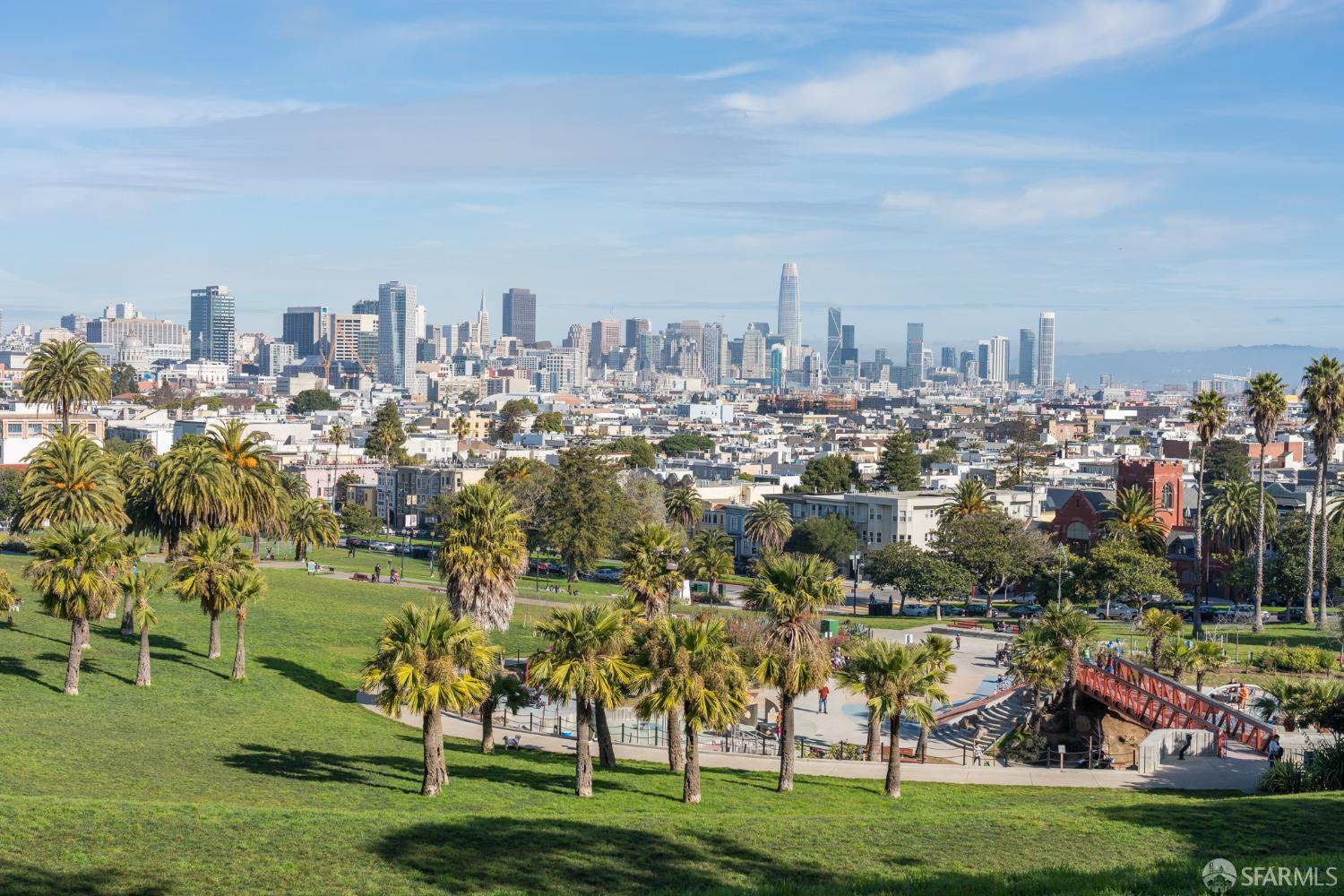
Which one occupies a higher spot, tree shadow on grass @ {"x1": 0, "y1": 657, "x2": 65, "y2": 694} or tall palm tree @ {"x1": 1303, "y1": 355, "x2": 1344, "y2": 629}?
tall palm tree @ {"x1": 1303, "y1": 355, "x2": 1344, "y2": 629}

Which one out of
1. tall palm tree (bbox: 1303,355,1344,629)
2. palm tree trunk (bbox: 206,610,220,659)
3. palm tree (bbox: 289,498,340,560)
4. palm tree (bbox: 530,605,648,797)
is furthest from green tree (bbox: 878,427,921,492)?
palm tree (bbox: 530,605,648,797)

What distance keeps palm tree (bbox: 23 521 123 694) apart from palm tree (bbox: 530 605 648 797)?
52.6ft

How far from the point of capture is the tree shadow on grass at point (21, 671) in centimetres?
4541

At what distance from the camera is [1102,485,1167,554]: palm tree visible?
307ft

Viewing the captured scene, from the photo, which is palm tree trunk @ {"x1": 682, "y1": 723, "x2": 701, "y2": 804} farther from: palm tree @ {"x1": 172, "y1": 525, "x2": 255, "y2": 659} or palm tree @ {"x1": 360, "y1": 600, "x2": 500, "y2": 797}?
palm tree @ {"x1": 172, "y1": 525, "x2": 255, "y2": 659}

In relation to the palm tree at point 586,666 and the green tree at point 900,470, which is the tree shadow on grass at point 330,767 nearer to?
the palm tree at point 586,666

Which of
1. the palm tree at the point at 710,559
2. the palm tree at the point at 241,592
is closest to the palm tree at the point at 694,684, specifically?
the palm tree at the point at 241,592

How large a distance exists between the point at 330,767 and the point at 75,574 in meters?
11.7

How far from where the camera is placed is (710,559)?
284 feet

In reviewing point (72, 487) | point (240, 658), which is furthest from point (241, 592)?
point (72, 487)

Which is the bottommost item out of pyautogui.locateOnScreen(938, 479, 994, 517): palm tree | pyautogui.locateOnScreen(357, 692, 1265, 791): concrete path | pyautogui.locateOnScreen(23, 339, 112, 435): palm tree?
pyautogui.locateOnScreen(357, 692, 1265, 791): concrete path

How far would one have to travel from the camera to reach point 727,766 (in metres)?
43.8

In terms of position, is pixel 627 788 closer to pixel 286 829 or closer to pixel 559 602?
pixel 286 829

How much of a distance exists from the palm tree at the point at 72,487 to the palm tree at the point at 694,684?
90.9 feet
